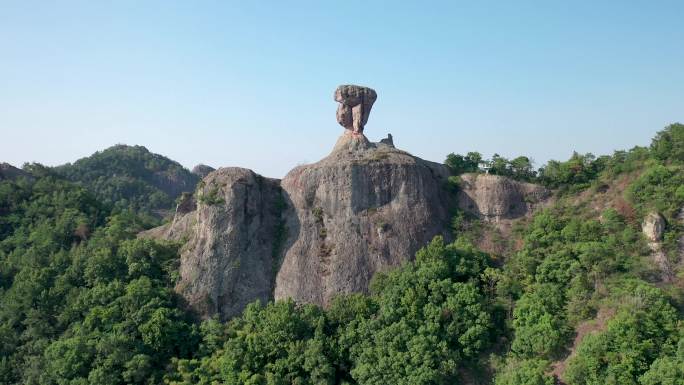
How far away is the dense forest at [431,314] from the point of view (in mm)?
28719

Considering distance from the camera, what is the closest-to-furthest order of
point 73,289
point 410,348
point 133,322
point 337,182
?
point 410,348 < point 133,322 < point 73,289 < point 337,182

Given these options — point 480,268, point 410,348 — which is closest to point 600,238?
point 480,268

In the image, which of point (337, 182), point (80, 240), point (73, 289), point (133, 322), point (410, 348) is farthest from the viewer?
point (80, 240)

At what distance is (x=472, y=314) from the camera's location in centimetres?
3125

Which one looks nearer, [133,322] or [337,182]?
[133,322]

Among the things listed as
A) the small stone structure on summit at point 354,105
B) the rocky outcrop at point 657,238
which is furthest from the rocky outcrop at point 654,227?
the small stone structure on summit at point 354,105

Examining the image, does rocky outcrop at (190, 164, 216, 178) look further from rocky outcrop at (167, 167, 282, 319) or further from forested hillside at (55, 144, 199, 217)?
rocky outcrop at (167, 167, 282, 319)

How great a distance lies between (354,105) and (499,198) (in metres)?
12.6

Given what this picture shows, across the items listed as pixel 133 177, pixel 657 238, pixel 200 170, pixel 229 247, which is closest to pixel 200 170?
pixel 200 170

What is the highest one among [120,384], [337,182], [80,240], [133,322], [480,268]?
[337,182]

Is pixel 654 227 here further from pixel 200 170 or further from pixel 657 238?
pixel 200 170

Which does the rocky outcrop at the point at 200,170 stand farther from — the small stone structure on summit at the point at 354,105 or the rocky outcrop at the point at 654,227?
the rocky outcrop at the point at 654,227

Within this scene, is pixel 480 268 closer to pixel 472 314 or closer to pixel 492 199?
pixel 472 314

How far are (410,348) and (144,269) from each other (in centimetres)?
1832
